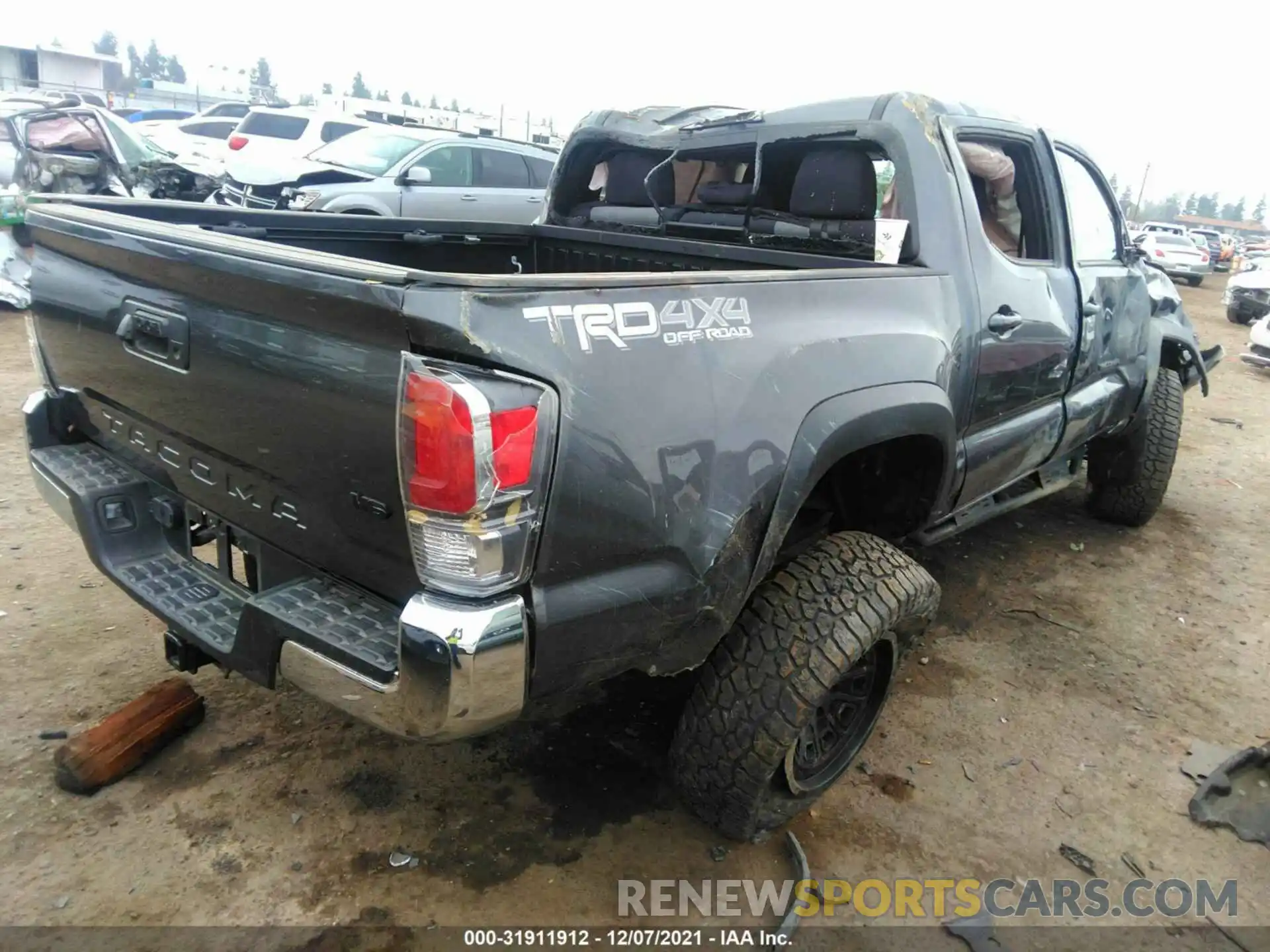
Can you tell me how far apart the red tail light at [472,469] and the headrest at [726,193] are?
81.2 inches

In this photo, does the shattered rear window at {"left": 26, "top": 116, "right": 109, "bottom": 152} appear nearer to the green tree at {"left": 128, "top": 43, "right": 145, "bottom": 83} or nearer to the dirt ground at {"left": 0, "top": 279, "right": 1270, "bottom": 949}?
the dirt ground at {"left": 0, "top": 279, "right": 1270, "bottom": 949}

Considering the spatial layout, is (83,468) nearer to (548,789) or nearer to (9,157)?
(548,789)

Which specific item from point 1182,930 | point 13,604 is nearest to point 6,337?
point 13,604

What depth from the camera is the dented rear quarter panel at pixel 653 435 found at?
5.65ft

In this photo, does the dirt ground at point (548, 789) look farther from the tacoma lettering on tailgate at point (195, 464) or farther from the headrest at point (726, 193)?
the headrest at point (726, 193)

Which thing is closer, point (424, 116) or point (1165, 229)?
point (424, 116)

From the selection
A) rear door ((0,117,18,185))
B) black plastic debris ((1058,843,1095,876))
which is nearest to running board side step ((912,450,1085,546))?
black plastic debris ((1058,843,1095,876))

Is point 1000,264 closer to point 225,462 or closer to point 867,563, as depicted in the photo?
point 867,563

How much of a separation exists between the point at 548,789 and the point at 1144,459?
3.75 meters

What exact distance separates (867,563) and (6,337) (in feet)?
25.2

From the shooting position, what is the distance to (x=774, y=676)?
7.39 ft

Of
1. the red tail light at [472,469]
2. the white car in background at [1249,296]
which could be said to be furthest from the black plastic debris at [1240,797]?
the white car in background at [1249,296]

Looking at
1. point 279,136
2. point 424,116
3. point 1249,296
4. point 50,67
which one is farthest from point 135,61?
point 1249,296

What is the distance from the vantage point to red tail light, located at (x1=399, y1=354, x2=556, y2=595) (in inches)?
Answer: 63.5
